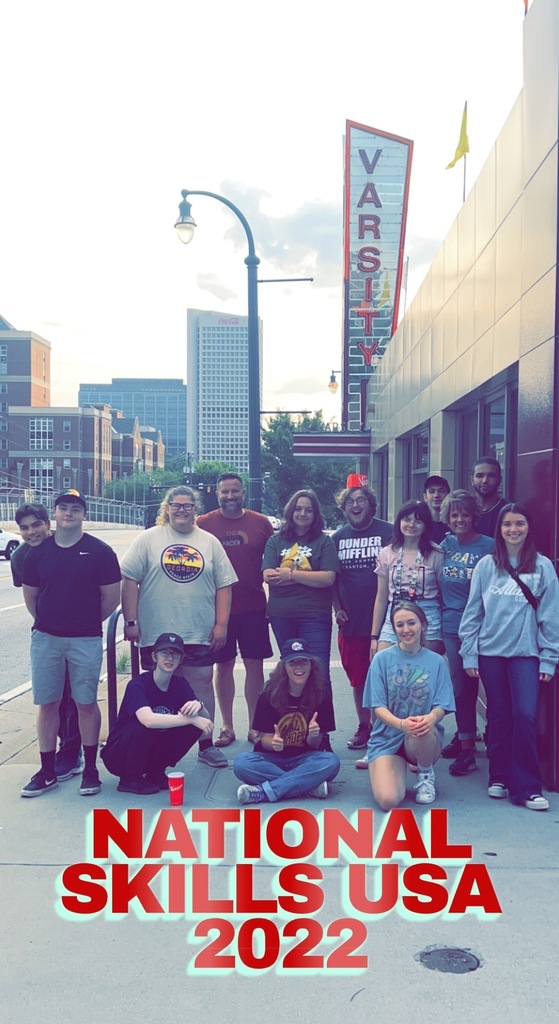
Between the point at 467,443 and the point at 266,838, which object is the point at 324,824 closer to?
the point at 266,838

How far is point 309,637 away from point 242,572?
714 millimetres

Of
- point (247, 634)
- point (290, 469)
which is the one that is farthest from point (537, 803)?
point (290, 469)

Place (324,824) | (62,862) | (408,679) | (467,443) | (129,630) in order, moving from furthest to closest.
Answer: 1. (467,443)
2. (129,630)
3. (408,679)
4. (324,824)
5. (62,862)

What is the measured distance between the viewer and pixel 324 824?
4.46 meters

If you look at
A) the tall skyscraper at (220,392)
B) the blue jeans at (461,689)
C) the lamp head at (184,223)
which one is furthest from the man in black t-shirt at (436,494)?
the tall skyscraper at (220,392)

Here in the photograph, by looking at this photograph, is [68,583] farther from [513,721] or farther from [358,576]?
[513,721]

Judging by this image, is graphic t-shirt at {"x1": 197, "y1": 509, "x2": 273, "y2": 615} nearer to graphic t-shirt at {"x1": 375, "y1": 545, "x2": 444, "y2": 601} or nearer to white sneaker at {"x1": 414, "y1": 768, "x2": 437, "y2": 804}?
graphic t-shirt at {"x1": 375, "y1": 545, "x2": 444, "y2": 601}

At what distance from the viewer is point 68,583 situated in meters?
5.05

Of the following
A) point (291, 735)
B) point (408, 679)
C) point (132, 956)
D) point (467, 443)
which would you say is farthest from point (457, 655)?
point (467, 443)

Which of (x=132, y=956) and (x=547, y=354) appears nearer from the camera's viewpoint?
(x=132, y=956)

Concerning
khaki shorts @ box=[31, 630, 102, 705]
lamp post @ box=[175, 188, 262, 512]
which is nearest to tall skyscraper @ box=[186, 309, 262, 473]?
lamp post @ box=[175, 188, 262, 512]

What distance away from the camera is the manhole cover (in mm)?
3105

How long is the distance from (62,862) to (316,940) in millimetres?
1405

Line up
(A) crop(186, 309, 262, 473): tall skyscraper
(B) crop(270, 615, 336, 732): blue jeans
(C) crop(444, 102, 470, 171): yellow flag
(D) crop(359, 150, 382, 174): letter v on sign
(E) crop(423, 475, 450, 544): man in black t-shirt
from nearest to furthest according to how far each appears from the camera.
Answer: (B) crop(270, 615, 336, 732): blue jeans < (E) crop(423, 475, 450, 544): man in black t-shirt < (C) crop(444, 102, 470, 171): yellow flag < (D) crop(359, 150, 382, 174): letter v on sign < (A) crop(186, 309, 262, 473): tall skyscraper
